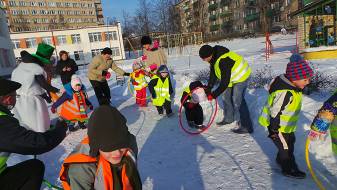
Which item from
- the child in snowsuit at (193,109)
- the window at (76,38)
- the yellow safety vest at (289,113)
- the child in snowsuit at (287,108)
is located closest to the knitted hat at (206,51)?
the child in snowsuit at (193,109)

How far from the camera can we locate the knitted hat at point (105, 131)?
81.7 inches

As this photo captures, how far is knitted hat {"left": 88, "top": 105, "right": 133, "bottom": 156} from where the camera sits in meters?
2.08

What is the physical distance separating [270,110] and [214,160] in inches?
52.6

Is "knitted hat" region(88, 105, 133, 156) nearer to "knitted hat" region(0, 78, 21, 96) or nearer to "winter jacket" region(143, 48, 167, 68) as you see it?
"knitted hat" region(0, 78, 21, 96)

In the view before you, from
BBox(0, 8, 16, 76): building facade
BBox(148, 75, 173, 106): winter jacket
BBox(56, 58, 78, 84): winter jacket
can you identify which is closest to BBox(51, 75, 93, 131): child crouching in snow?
BBox(56, 58, 78, 84): winter jacket

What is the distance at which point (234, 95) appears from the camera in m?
5.77

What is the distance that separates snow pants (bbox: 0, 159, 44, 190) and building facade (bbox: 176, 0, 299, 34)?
52419mm

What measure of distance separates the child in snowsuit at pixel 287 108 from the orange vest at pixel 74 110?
457 centimetres

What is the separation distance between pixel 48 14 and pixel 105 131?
107462 mm

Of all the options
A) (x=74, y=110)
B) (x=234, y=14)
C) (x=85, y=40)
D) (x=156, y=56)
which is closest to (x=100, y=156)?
(x=74, y=110)

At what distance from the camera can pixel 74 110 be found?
7.16 m

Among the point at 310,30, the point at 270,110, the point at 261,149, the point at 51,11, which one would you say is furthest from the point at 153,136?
the point at 51,11

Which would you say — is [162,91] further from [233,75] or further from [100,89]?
[233,75]

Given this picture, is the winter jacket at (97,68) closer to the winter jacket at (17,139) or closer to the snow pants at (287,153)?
the snow pants at (287,153)
